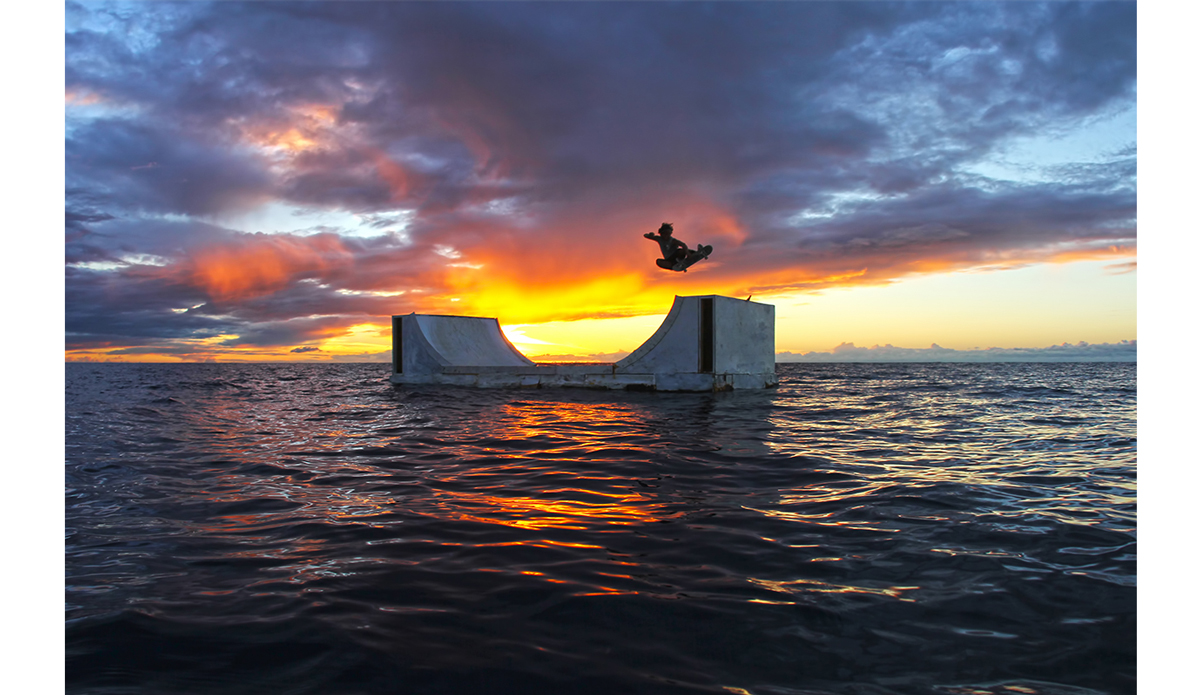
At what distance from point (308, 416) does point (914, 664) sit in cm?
1094

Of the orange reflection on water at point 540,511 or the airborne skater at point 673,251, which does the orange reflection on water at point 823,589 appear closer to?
the orange reflection on water at point 540,511

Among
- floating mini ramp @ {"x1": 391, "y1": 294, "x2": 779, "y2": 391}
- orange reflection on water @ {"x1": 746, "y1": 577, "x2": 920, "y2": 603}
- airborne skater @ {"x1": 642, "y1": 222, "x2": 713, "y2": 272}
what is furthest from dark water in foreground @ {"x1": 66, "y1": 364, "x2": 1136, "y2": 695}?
airborne skater @ {"x1": 642, "y1": 222, "x2": 713, "y2": 272}

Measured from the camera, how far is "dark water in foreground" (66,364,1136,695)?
6.42 feet

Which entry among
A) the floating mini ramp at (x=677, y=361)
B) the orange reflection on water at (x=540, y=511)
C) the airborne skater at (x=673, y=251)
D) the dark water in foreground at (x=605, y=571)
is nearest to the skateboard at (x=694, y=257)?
the airborne skater at (x=673, y=251)

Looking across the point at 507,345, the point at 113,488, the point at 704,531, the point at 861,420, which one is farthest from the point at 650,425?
the point at 507,345

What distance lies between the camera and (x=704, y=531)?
342 centimetres

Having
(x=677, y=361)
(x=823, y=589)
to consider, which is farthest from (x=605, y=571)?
(x=677, y=361)

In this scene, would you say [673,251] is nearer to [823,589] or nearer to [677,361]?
[677,361]

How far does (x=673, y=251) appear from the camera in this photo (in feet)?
55.4

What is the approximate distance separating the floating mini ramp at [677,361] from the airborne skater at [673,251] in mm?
2143

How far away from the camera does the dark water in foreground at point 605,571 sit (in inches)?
77.0

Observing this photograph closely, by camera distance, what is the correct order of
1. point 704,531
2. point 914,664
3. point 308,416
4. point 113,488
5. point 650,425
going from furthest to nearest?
point 308,416 < point 650,425 < point 113,488 < point 704,531 < point 914,664

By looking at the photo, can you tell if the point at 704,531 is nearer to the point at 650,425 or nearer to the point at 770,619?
the point at 770,619

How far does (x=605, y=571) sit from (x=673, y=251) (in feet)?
48.4
